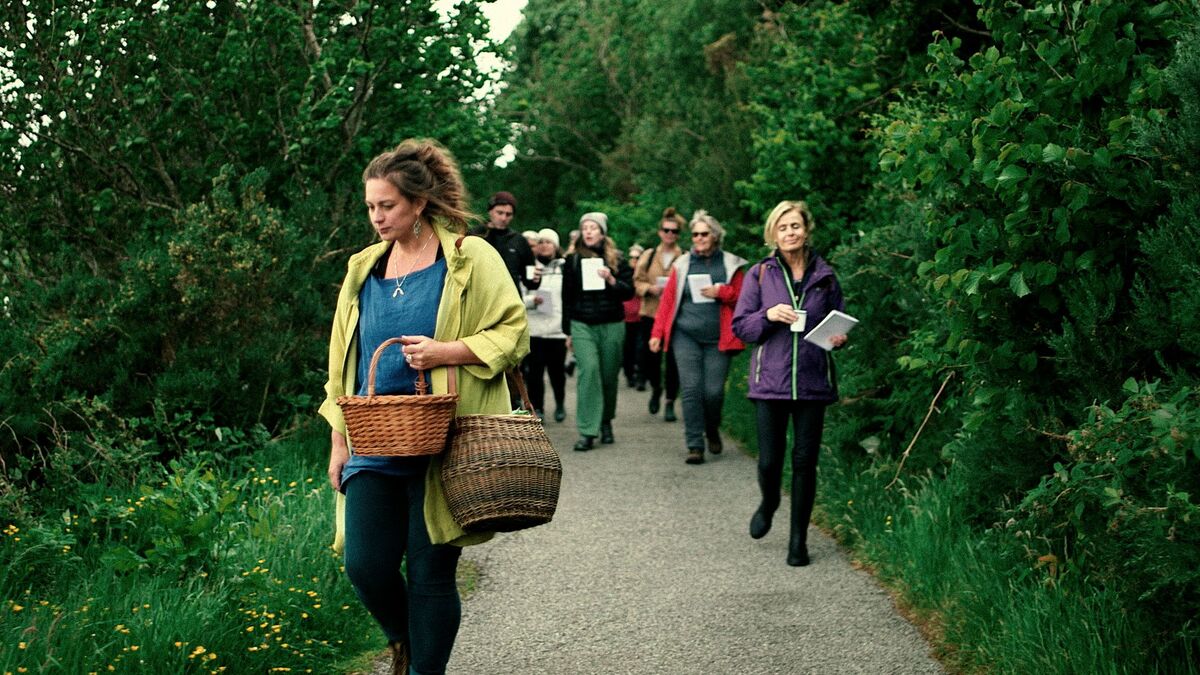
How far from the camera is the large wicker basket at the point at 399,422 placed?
3.81 m

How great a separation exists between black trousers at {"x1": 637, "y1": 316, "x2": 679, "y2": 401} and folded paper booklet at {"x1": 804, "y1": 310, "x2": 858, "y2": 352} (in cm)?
511

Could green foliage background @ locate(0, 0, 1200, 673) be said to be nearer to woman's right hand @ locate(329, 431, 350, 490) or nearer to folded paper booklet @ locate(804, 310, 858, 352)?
folded paper booklet @ locate(804, 310, 858, 352)

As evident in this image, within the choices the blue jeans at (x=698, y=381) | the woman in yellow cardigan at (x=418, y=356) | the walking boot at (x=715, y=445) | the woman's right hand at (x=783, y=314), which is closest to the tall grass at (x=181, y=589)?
the woman in yellow cardigan at (x=418, y=356)

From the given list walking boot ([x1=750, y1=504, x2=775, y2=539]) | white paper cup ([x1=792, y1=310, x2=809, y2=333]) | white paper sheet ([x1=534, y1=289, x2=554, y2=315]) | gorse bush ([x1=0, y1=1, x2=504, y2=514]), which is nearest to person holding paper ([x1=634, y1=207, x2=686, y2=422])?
white paper sheet ([x1=534, y1=289, x2=554, y2=315])

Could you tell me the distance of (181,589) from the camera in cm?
495

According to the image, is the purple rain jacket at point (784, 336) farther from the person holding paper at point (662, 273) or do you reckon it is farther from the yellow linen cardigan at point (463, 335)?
Result: the person holding paper at point (662, 273)

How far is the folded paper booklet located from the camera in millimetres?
6711

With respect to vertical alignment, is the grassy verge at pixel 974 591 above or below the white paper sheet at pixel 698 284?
below

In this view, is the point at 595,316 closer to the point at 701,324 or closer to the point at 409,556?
the point at 701,324

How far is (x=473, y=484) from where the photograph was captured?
3.85 metres

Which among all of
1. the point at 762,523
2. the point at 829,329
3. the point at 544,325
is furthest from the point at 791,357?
the point at 544,325

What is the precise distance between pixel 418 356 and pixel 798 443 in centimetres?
348

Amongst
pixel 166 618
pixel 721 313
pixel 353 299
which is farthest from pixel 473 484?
pixel 721 313

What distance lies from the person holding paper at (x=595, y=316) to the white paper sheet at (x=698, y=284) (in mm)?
949
